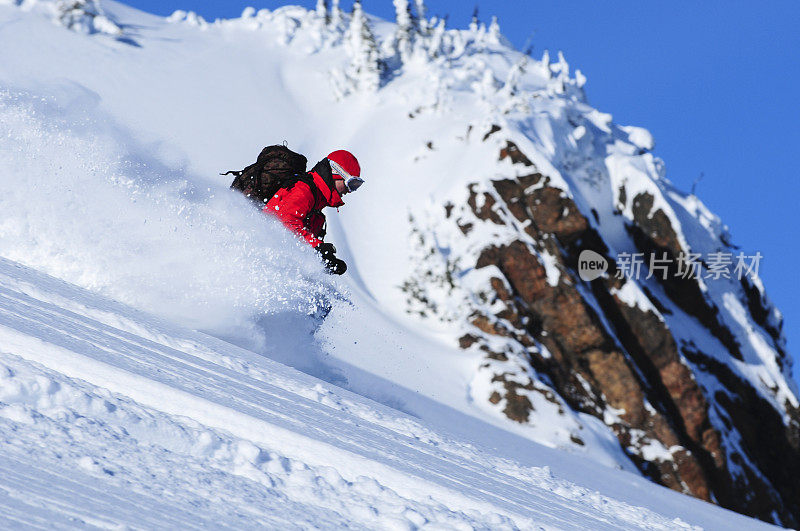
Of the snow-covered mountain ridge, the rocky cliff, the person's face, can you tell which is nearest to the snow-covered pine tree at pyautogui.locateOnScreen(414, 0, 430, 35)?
the snow-covered mountain ridge

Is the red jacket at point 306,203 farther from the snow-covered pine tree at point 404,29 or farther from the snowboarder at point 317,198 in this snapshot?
the snow-covered pine tree at point 404,29

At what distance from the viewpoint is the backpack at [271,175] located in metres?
6.49

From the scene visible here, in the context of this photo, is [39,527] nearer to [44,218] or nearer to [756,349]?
[44,218]

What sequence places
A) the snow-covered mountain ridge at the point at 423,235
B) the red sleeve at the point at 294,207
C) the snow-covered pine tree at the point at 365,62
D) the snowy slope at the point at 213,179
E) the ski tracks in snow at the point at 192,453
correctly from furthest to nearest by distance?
the snow-covered pine tree at the point at 365,62 → the red sleeve at the point at 294,207 → the snow-covered mountain ridge at the point at 423,235 → the snowy slope at the point at 213,179 → the ski tracks in snow at the point at 192,453

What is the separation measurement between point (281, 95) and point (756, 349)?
22.2 metres

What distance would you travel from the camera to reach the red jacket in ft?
21.1

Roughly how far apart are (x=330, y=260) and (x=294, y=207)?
0.60 meters

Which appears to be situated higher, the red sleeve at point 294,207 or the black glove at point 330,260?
the red sleeve at point 294,207

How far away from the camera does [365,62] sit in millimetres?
33156

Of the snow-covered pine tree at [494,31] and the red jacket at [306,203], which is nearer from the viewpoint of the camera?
the red jacket at [306,203]

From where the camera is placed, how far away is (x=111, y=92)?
25000 millimetres

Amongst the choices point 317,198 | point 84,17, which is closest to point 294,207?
point 317,198

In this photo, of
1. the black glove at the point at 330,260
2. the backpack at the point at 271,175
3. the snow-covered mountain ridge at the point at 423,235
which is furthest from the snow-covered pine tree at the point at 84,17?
the black glove at the point at 330,260

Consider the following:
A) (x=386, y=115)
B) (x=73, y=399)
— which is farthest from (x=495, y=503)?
(x=386, y=115)
